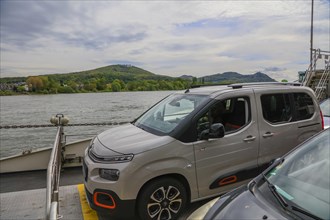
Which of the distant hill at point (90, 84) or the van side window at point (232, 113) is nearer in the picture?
the van side window at point (232, 113)

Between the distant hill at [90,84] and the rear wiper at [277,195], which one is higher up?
the distant hill at [90,84]

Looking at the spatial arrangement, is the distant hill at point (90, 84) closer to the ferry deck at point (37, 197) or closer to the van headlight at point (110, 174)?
the ferry deck at point (37, 197)

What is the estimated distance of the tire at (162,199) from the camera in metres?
3.37

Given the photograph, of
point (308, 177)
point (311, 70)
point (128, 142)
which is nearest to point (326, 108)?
point (128, 142)

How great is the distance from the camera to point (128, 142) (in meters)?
3.63

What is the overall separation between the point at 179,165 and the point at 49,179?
1.48m

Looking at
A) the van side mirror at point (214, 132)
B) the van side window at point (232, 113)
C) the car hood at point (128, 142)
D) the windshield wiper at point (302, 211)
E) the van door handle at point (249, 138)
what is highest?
the van side window at point (232, 113)

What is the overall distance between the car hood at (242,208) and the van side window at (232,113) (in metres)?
1.79

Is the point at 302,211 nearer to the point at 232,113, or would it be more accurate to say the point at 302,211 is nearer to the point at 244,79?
the point at 232,113

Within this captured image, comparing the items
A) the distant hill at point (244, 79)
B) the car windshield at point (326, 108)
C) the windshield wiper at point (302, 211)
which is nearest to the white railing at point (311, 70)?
the distant hill at point (244, 79)

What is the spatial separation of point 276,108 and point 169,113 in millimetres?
1622

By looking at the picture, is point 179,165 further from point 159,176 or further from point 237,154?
point 237,154

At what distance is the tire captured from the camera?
3.37m

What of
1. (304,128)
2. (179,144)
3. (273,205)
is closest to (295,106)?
(304,128)
